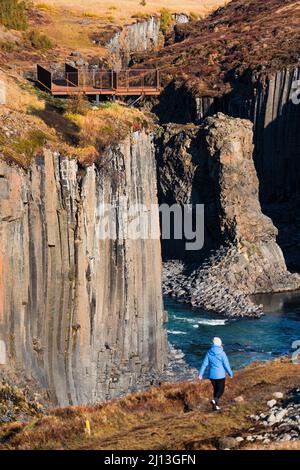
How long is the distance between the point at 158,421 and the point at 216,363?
84.4 inches

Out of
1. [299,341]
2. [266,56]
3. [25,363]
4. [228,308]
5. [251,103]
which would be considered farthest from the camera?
[266,56]

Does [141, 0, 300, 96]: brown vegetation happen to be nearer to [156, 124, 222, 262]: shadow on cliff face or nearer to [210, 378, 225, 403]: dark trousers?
[156, 124, 222, 262]: shadow on cliff face

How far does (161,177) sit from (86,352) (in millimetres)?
43246

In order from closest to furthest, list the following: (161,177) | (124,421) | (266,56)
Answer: (124,421) < (161,177) < (266,56)

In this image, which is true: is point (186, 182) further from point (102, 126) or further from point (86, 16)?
point (86, 16)

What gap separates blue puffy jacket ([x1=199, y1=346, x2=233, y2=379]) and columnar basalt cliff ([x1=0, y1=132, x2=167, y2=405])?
10916 mm

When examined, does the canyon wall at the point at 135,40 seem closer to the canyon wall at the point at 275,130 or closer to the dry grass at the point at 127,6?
the dry grass at the point at 127,6

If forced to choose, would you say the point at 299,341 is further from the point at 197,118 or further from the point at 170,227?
the point at 197,118

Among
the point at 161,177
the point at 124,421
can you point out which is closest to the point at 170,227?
the point at 161,177

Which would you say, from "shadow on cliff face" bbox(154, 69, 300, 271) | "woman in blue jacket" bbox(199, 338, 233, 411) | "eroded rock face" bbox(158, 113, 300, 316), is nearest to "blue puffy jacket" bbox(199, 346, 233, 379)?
"woman in blue jacket" bbox(199, 338, 233, 411)

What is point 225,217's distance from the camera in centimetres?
7300

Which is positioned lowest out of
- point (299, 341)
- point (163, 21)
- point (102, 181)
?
point (299, 341)

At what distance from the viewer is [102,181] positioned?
37219 mm

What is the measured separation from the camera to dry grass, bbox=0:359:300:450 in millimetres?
20406
